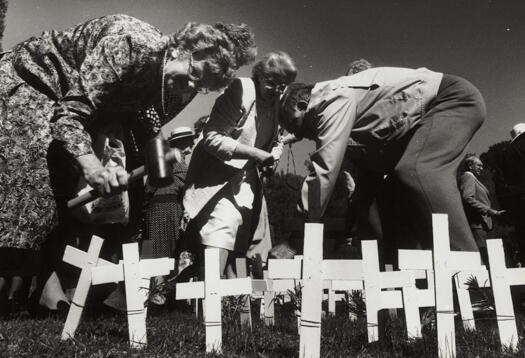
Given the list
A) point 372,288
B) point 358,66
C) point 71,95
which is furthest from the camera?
point 358,66

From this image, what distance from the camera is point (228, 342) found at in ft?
7.57

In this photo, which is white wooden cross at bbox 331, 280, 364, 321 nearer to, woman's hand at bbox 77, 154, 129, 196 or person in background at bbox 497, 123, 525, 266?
woman's hand at bbox 77, 154, 129, 196

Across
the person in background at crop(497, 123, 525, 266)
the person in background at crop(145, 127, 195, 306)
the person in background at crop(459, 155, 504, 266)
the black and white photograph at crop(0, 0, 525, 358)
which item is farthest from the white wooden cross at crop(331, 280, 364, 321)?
the person in background at crop(459, 155, 504, 266)

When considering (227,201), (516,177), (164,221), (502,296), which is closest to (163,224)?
(164,221)

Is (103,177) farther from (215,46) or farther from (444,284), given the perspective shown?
(444,284)

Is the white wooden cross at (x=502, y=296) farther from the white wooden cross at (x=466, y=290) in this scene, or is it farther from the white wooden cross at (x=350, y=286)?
→ the white wooden cross at (x=350, y=286)

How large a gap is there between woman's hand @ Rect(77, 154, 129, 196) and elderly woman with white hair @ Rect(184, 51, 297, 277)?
116 centimetres

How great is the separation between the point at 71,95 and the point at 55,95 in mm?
263

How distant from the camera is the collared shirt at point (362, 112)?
277cm

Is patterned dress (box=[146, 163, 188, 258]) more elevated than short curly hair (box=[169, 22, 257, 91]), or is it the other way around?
short curly hair (box=[169, 22, 257, 91])

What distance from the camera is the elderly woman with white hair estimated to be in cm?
344

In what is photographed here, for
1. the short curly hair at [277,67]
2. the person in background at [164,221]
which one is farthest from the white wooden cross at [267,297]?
the person in background at [164,221]

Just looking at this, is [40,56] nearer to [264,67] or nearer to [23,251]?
[23,251]

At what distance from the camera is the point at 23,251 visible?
2.44 metres
